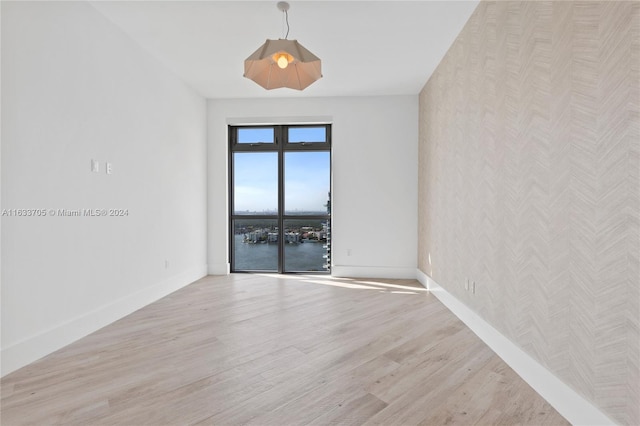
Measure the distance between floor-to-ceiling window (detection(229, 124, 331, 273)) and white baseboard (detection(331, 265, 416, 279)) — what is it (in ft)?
1.16

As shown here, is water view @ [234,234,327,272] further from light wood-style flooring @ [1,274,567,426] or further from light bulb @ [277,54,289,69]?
light bulb @ [277,54,289,69]

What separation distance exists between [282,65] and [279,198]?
2985 mm

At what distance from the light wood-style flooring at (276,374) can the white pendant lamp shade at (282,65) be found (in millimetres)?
2171

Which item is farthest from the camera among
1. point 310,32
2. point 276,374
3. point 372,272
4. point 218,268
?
point 218,268

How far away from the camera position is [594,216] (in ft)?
4.75

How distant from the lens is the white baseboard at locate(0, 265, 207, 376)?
2047 mm

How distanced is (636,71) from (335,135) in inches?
150

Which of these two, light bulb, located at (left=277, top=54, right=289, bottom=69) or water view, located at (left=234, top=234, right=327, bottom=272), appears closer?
light bulb, located at (left=277, top=54, right=289, bottom=69)

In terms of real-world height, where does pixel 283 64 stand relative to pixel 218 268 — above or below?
above

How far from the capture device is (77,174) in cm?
256

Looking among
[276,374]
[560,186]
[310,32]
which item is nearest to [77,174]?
[276,374]

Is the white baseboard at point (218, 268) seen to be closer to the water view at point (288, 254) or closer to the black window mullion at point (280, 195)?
the water view at point (288, 254)

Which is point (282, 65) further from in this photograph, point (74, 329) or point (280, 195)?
point (280, 195)

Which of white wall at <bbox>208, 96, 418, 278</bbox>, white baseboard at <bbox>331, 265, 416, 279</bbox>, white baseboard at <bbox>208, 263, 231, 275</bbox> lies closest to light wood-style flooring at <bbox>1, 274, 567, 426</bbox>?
white baseboard at <bbox>331, 265, 416, 279</bbox>
